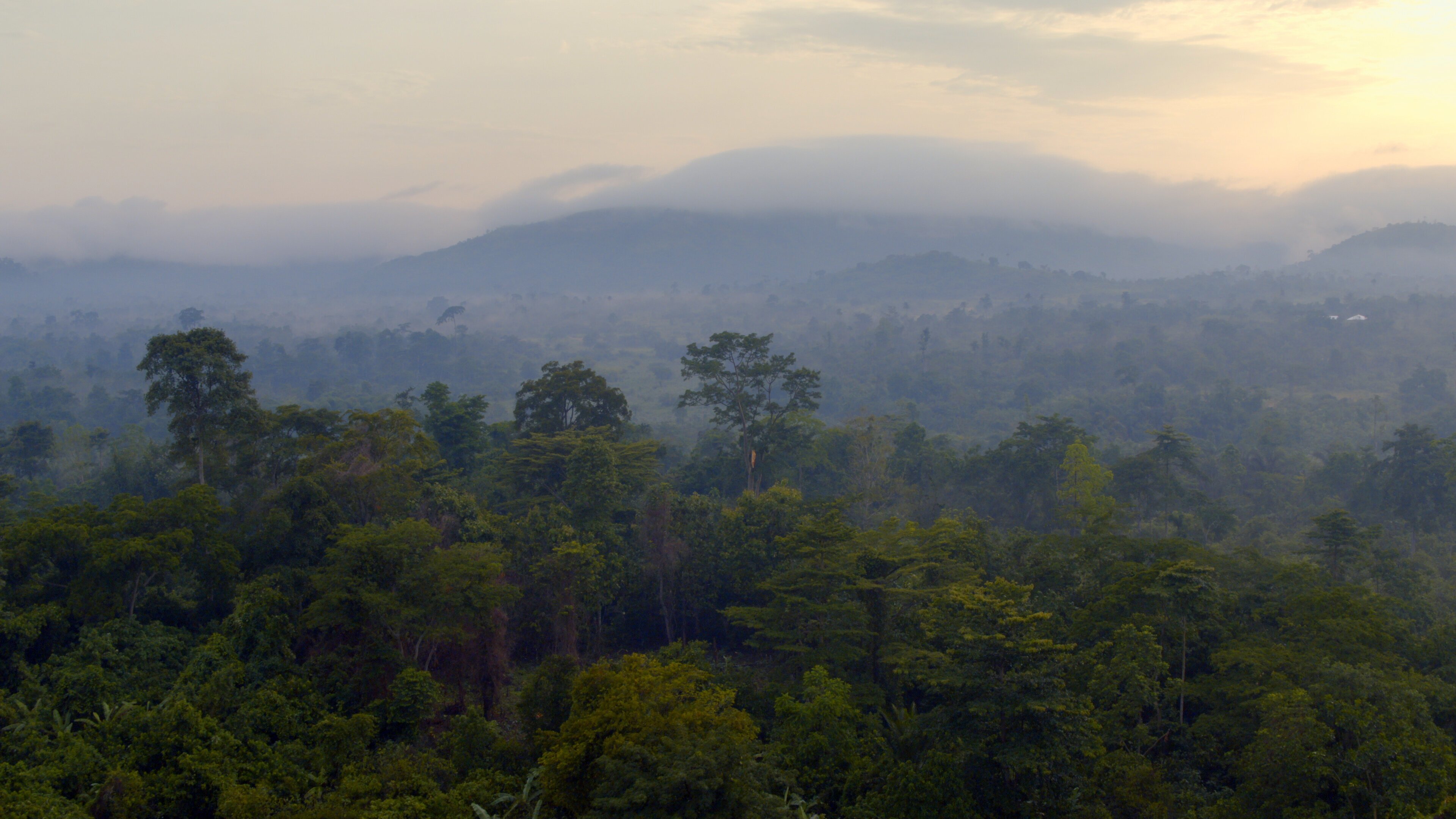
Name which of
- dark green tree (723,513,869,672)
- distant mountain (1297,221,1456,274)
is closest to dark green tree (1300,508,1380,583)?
dark green tree (723,513,869,672)

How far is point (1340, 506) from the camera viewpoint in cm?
3566

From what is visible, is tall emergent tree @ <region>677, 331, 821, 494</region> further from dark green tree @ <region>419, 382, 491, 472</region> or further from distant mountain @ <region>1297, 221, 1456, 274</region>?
distant mountain @ <region>1297, 221, 1456, 274</region>

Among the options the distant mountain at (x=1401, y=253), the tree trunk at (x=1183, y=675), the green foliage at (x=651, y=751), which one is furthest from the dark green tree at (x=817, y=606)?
the distant mountain at (x=1401, y=253)

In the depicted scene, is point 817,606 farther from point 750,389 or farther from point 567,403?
point 750,389

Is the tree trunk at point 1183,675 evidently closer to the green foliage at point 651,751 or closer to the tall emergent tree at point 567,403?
the green foliage at point 651,751

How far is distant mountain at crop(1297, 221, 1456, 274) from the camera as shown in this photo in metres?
175

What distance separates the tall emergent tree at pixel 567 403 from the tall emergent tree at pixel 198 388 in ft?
31.6

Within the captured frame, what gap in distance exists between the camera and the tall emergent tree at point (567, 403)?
30.9 metres

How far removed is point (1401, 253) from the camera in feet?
616

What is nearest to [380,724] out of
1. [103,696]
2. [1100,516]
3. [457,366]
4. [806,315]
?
[103,696]

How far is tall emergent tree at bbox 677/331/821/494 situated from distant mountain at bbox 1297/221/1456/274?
6964 inches

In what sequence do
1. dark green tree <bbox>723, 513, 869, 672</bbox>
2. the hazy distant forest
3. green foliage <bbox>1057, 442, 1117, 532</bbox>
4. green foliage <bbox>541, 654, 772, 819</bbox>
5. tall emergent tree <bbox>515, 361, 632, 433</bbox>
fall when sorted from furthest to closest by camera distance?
1. tall emergent tree <bbox>515, 361, 632, 433</bbox>
2. green foliage <bbox>1057, 442, 1117, 532</bbox>
3. dark green tree <bbox>723, 513, 869, 672</bbox>
4. the hazy distant forest
5. green foliage <bbox>541, 654, 772, 819</bbox>

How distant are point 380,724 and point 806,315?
12454cm

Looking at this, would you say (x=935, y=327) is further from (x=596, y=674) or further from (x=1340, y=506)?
(x=596, y=674)
